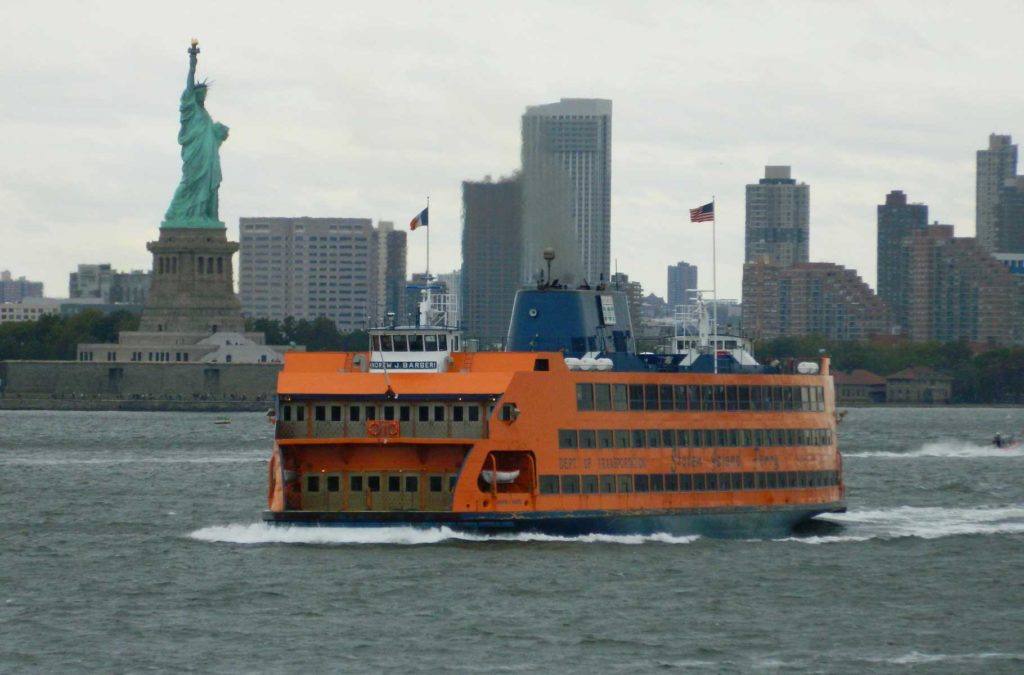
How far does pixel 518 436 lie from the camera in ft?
206

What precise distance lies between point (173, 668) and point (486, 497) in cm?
1561

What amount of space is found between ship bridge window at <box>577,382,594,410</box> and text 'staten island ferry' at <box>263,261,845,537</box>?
38mm

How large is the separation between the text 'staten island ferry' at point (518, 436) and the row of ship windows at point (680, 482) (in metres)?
0.06

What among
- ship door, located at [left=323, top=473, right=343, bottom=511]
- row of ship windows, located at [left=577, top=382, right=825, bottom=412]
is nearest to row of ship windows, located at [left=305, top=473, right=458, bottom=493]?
ship door, located at [left=323, top=473, right=343, bottom=511]

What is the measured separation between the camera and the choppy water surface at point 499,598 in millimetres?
50000

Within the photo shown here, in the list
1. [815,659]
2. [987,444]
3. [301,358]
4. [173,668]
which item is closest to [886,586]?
[815,659]

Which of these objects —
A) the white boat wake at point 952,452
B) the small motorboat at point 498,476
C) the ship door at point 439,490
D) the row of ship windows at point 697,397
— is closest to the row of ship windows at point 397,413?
the small motorboat at point 498,476

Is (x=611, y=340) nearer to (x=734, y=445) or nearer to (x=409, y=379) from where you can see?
(x=734, y=445)

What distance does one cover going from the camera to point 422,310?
6738 centimetres

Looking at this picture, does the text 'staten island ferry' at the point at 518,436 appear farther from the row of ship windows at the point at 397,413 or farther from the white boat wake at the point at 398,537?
the white boat wake at the point at 398,537

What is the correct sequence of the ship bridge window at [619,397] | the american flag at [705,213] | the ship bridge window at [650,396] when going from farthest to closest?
the american flag at [705,213], the ship bridge window at [650,396], the ship bridge window at [619,397]

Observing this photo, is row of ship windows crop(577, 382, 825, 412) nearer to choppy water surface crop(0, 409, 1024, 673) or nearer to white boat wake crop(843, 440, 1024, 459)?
choppy water surface crop(0, 409, 1024, 673)

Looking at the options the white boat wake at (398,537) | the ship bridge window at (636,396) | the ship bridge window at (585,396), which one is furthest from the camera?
the ship bridge window at (636,396)

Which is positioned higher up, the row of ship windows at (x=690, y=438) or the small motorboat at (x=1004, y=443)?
the row of ship windows at (x=690, y=438)
